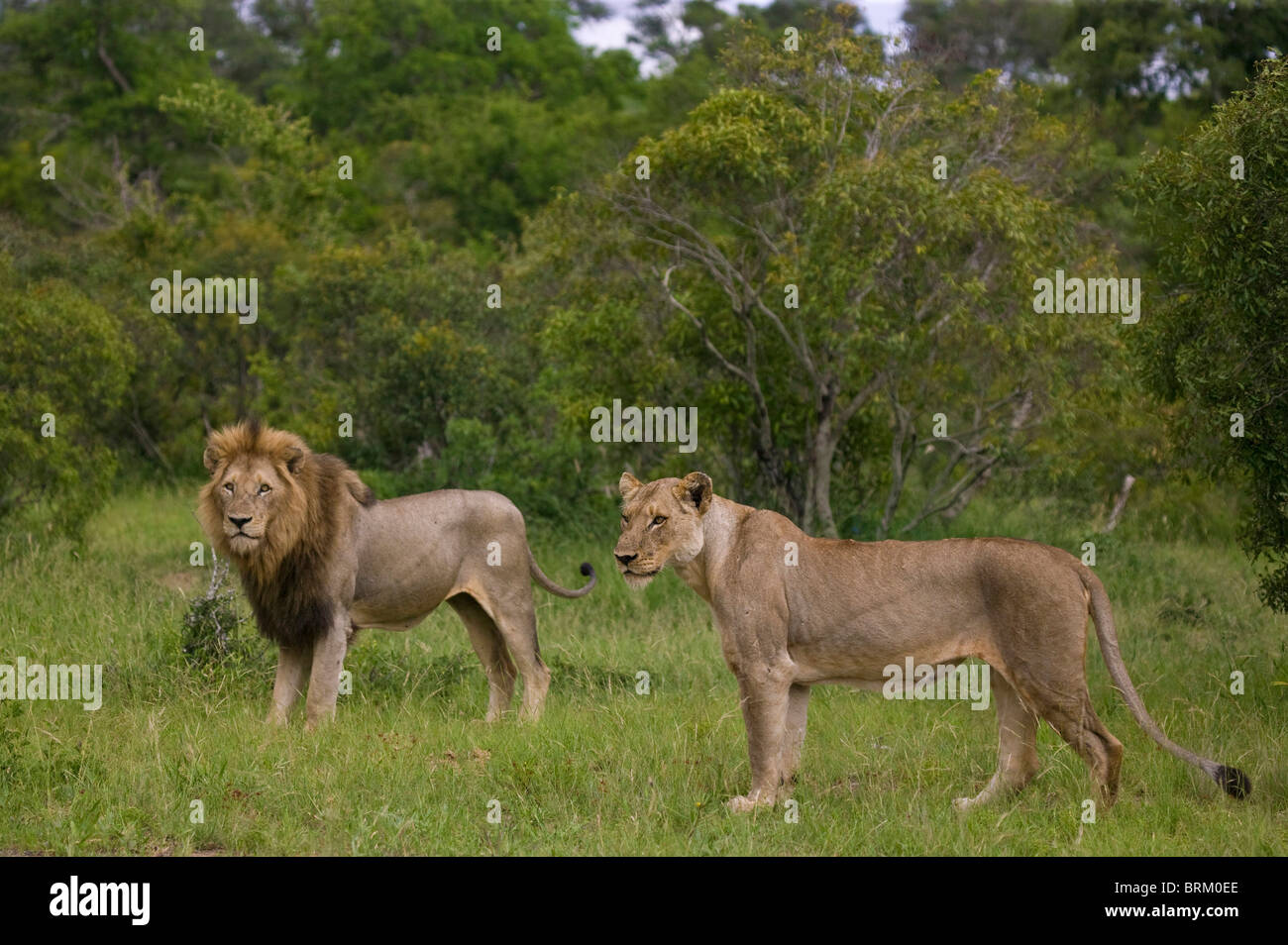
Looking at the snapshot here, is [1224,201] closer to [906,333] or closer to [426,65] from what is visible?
[906,333]

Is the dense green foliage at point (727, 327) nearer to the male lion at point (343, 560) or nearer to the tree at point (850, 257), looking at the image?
the tree at point (850, 257)

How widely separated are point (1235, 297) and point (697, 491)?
357 cm

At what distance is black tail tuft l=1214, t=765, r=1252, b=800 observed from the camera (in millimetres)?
6402

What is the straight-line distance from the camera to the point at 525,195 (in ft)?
97.6

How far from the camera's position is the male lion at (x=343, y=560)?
26.1ft

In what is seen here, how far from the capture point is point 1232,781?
646 centimetres

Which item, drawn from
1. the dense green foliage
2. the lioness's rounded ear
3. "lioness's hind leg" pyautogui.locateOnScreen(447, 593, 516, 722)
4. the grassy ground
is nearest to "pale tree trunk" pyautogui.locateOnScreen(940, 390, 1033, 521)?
Result: the dense green foliage

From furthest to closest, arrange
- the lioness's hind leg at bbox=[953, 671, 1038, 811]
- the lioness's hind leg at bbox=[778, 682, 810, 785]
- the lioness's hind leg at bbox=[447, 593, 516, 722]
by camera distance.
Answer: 1. the lioness's hind leg at bbox=[447, 593, 516, 722]
2. the lioness's hind leg at bbox=[778, 682, 810, 785]
3. the lioness's hind leg at bbox=[953, 671, 1038, 811]

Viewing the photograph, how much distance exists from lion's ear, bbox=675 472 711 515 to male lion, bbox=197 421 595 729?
2.28m

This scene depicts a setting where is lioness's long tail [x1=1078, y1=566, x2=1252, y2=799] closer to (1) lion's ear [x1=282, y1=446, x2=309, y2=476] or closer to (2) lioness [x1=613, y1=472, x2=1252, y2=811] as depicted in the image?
(2) lioness [x1=613, y1=472, x2=1252, y2=811]

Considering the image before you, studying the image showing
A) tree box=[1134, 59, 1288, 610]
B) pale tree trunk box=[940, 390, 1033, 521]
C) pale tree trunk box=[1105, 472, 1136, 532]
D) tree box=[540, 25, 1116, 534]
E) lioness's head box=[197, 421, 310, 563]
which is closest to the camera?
lioness's head box=[197, 421, 310, 563]

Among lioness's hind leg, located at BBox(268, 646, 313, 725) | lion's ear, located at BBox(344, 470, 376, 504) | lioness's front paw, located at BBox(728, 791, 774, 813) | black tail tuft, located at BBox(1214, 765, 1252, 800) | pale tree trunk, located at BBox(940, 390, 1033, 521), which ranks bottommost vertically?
lioness's front paw, located at BBox(728, 791, 774, 813)

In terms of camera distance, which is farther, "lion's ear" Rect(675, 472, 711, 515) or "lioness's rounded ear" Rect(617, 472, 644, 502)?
"lioness's rounded ear" Rect(617, 472, 644, 502)

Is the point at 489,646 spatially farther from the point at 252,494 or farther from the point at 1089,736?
the point at 1089,736
